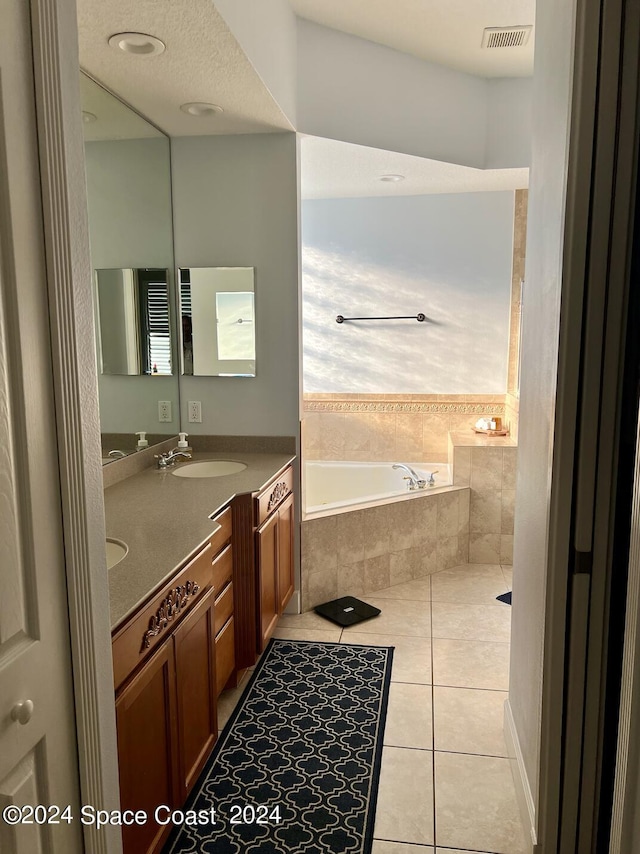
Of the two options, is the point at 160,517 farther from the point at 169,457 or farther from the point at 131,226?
the point at 131,226

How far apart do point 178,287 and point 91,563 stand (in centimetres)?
241

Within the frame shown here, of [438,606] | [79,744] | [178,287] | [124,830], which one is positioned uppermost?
[178,287]

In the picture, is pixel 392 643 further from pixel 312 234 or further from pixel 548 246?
pixel 312 234

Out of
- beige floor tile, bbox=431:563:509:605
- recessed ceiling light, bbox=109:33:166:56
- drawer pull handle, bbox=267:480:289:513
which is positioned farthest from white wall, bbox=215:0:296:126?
beige floor tile, bbox=431:563:509:605

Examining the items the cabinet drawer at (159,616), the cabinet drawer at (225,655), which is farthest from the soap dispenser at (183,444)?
the cabinet drawer at (159,616)

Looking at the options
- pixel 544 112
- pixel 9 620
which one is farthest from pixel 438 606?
pixel 9 620

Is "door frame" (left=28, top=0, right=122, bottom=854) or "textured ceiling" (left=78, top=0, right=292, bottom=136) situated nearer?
"door frame" (left=28, top=0, right=122, bottom=854)

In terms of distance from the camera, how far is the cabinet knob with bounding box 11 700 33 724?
98cm

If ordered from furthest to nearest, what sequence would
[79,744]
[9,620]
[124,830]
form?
1. [124,830]
2. [79,744]
3. [9,620]

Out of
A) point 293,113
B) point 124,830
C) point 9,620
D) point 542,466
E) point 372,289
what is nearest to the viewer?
point 9,620

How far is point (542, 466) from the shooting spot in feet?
5.91

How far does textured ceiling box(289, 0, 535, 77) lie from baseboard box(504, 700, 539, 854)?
9.94 ft

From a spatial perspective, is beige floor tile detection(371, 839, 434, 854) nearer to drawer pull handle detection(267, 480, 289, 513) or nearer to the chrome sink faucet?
drawer pull handle detection(267, 480, 289, 513)

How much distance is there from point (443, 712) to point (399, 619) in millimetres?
858
